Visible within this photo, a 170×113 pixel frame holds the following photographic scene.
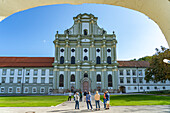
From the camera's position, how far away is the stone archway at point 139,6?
7.02 ft

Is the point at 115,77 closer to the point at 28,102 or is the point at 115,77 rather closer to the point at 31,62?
the point at 31,62

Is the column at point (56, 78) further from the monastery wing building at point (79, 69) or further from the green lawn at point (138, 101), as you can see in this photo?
the green lawn at point (138, 101)

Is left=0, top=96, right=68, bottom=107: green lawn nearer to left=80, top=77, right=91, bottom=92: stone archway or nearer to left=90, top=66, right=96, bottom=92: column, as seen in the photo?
left=80, top=77, right=91, bottom=92: stone archway

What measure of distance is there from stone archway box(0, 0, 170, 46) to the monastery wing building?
45.4m

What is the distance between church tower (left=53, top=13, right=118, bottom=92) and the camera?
156ft

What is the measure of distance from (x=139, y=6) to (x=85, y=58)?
47.8 meters

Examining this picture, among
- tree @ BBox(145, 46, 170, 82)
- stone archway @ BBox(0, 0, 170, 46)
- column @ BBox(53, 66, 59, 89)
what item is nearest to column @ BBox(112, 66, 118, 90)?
tree @ BBox(145, 46, 170, 82)

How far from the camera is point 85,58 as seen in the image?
5019 cm

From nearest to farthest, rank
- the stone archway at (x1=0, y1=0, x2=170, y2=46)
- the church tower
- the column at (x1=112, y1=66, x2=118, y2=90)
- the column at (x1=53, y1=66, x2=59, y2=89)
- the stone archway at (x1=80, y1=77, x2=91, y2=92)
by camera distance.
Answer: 1. the stone archway at (x1=0, y1=0, x2=170, y2=46)
2. the column at (x1=53, y1=66, x2=59, y2=89)
3. the stone archway at (x1=80, y1=77, x2=91, y2=92)
4. the church tower
5. the column at (x1=112, y1=66, x2=118, y2=90)

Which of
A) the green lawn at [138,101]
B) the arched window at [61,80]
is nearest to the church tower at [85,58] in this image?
the arched window at [61,80]

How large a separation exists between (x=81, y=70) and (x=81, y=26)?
14988 mm

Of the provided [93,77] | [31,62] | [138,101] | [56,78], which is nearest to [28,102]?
[138,101]

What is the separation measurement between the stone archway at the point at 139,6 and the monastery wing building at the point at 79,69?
45.4m

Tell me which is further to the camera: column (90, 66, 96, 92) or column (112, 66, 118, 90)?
column (112, 66, 118, 90)
